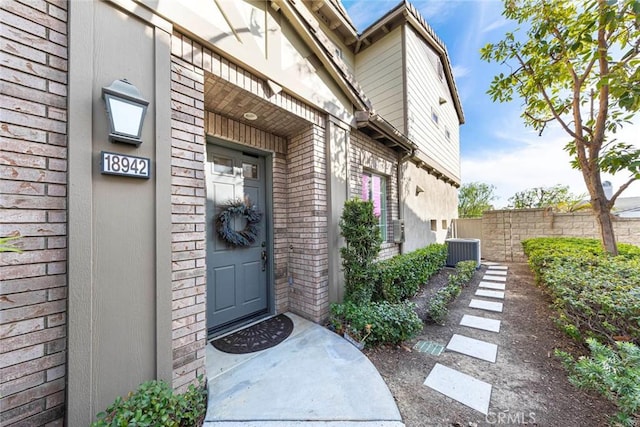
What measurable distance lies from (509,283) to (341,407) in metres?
6.07

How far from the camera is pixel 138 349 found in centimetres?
167

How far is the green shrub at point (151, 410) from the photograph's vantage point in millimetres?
1383

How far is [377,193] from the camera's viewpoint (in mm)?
5020

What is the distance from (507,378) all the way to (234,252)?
3438 mm

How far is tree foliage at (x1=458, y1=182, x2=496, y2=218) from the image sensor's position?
18.4 metres

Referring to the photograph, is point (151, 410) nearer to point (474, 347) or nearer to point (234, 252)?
point (234, 252)

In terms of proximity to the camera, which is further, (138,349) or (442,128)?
(442,128)

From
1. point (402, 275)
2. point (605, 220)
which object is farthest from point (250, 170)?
point (605, 220)

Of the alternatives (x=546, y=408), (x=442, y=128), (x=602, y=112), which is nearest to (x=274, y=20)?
(x=546, y=408)

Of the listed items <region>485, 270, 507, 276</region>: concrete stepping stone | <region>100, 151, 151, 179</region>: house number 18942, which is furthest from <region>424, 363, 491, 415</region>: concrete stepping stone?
<region>485, 270, 507, 276</region>: concrete stepping stone

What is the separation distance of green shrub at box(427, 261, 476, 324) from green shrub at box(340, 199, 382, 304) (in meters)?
1.10

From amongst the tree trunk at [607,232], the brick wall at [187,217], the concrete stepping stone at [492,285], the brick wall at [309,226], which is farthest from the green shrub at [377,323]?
the tree trunk at [607,232]

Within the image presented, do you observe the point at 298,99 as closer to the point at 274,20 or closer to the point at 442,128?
the point at 274,20

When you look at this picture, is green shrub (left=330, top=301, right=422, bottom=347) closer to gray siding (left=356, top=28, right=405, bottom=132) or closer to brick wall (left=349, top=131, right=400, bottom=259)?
brick wall (left=349, top=131, right=400, bottom=259)
